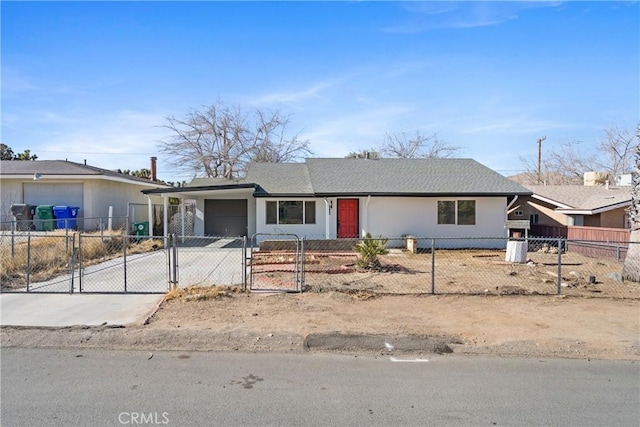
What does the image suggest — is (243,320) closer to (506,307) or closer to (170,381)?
(170,381)

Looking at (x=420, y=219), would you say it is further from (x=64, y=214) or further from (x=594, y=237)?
(x=64, y=214)

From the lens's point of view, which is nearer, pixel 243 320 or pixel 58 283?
pixel 243 320

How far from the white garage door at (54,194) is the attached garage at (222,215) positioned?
251 inches

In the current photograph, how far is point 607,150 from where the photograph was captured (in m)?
38.0

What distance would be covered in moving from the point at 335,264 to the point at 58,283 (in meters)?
7.55

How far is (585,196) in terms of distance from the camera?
73.1 ft

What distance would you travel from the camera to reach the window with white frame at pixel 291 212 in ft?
63.1

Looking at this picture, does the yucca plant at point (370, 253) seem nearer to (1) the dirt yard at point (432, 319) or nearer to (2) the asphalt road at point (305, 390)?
(1) the dirt yard at point (432, 319)

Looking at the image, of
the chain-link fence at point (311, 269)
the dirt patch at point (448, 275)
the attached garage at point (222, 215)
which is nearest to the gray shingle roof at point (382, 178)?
the attached garage at point (222, 215)

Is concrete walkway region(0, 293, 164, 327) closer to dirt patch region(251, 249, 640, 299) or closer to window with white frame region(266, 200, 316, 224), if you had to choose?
dirt patch region(251, 249, 640, 299)

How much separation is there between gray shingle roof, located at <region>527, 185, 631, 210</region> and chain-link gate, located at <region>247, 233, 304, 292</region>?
49.4ft

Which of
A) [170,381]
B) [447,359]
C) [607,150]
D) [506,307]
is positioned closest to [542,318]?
[506,307]

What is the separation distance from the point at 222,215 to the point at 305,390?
1908 centimetres

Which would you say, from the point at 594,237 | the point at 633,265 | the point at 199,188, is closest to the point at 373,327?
the point at 633,265
